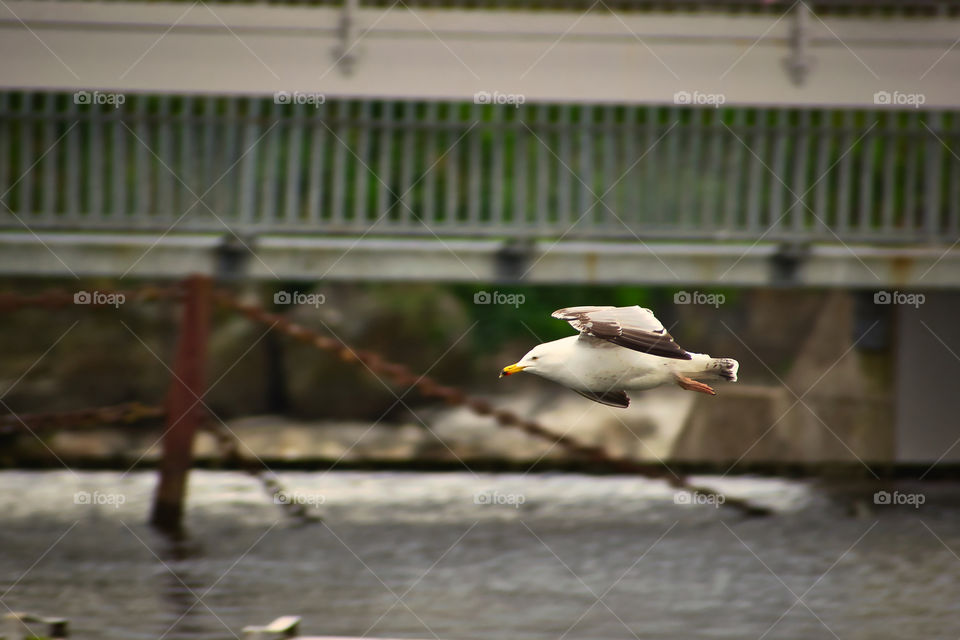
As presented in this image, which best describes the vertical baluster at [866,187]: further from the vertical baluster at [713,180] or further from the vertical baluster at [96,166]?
the vertical baluster at [96,166]

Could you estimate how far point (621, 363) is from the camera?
2.37 metres

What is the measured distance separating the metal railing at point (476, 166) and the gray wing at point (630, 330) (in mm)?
11515

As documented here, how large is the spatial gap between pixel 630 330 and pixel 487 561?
12.0m

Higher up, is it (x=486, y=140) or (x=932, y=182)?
(x=486, y=140)

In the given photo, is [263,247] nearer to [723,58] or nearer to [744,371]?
[723,58]

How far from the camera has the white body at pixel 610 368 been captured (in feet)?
7.57

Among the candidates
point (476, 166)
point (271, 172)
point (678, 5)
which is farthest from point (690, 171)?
point (271, 172)

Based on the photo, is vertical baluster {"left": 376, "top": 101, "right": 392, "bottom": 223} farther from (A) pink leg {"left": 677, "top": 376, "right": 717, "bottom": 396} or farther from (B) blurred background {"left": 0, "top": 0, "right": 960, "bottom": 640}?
(A) pink leg {"left": 677, "top": 376, "right": 717, "bottom": 396}

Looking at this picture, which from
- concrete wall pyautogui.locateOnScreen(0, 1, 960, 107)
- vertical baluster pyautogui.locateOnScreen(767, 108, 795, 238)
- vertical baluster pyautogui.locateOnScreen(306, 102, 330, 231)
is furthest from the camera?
vertical baluster pyautogui.locateOnScreen(767, 108, 795, 238)

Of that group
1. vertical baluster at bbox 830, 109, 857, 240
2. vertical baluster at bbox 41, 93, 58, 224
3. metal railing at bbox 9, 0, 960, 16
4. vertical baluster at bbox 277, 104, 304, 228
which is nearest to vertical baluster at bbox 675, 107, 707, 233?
metal railing at bbox 9, 0, 960, 16

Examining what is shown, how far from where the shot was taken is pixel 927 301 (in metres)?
19.2

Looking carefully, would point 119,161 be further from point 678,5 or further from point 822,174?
point 822,174

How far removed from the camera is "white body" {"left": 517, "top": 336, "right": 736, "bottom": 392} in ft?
7.57

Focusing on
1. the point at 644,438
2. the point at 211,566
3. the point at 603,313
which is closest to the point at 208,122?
the point at 211,566
